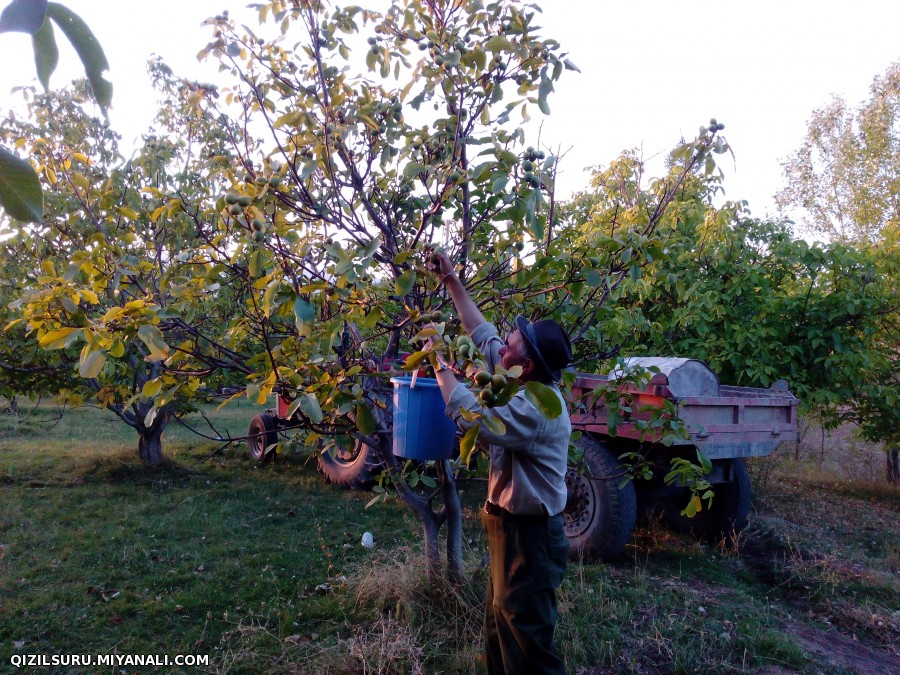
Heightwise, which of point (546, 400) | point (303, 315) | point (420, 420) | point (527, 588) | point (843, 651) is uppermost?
point (303, 315)

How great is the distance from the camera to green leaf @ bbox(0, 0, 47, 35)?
0.76m

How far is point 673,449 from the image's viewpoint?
18.4 feet

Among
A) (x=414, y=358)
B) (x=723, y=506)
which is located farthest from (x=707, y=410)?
(x=414, y=358)

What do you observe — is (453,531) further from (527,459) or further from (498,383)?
(498,383)

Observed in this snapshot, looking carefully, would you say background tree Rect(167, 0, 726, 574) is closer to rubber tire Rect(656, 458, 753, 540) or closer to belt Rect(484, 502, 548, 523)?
belt Rect(484, 502, 548, 523)

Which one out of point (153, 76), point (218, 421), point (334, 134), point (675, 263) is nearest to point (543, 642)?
point (334, 134)

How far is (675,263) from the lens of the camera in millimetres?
7285

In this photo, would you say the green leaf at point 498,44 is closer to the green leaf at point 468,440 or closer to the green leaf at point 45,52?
the green leaf at point 468,440

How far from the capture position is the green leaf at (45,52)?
833 mm

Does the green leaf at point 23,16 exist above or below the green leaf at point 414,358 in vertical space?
above

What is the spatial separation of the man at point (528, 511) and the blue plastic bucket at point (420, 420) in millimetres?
265

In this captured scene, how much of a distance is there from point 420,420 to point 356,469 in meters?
5.21

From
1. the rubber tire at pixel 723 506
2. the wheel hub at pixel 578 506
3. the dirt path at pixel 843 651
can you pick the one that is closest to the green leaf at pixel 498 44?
the wheel hub at pixel 578 506

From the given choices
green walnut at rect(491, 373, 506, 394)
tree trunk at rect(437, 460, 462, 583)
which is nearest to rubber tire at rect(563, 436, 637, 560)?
tree trunk at rect(437, 460, 462, 583)
